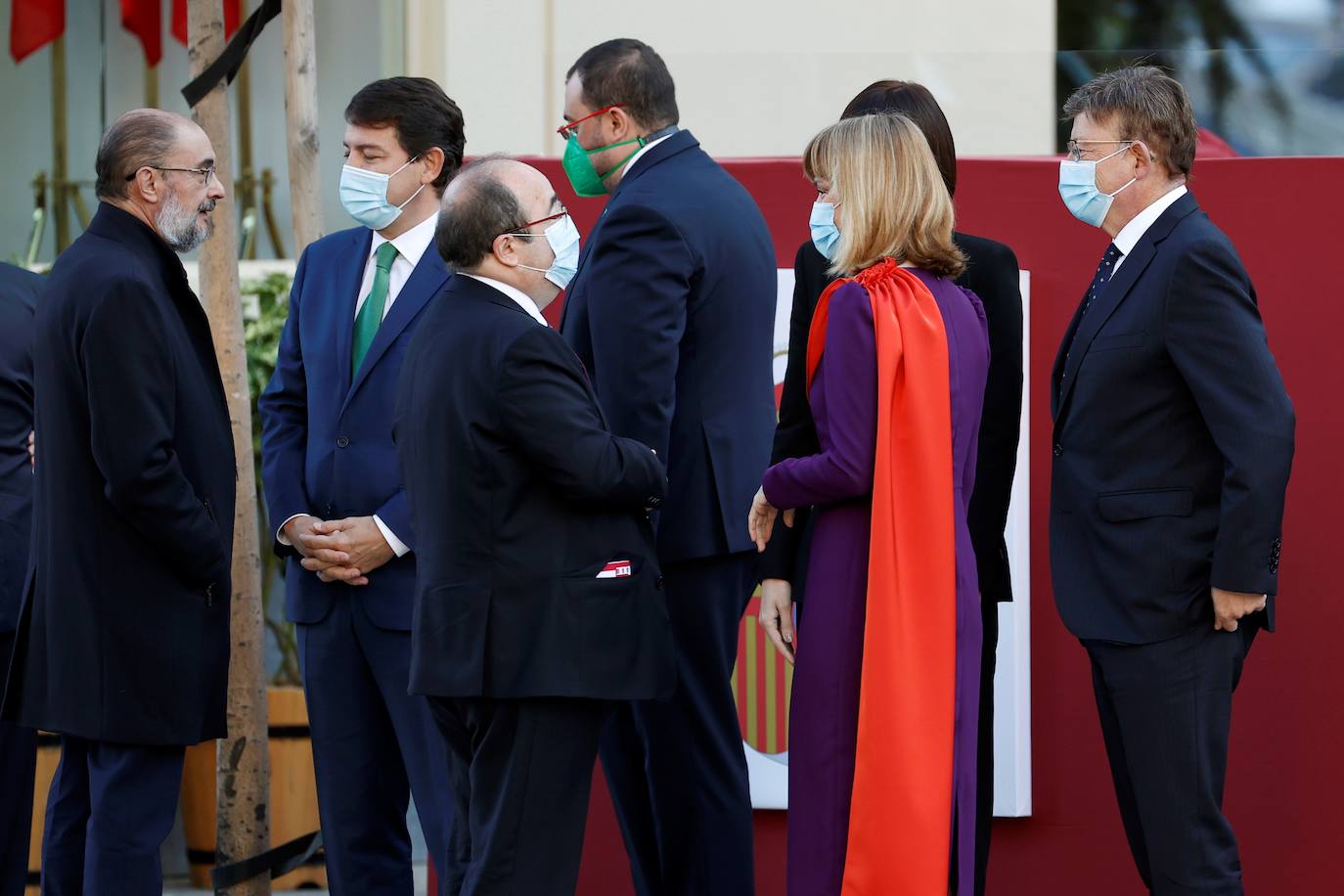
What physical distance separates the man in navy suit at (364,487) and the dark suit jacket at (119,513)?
25 centimetres

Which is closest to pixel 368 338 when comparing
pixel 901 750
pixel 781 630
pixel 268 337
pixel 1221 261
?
pixel 781 630

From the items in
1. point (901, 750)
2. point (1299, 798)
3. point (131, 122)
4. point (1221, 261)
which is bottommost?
point (1299, 798)

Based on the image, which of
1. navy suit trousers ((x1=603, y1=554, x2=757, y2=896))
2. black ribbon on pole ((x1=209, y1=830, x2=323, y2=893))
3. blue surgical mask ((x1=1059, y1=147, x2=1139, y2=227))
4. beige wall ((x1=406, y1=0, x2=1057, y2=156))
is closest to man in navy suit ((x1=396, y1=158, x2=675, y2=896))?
navy suit trousers ((x1=603, y1=554, x2=757, y2=896))

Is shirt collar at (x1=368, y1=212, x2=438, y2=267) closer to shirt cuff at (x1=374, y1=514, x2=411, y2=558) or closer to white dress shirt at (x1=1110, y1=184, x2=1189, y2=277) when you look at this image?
shirt cuff at (x1=374, y1=514, x2=411, y2=558)

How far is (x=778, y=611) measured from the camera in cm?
361

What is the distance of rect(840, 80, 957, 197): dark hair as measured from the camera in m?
3.76

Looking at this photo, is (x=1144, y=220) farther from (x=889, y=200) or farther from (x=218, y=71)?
(x=218, y=71)

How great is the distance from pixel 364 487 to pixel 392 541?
15cm

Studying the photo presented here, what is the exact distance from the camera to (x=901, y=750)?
3279 millimetres

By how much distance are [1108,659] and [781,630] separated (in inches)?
26.0

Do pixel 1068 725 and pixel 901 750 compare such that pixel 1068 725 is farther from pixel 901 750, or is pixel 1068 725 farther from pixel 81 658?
pixel 81 658

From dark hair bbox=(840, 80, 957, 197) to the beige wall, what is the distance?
1.16 metres

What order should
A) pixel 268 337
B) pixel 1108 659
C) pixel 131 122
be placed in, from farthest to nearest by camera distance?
pixel 268 337
pixel 131 122
pixel 1108 659

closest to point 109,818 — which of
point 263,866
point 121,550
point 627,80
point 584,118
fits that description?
point 121,550
